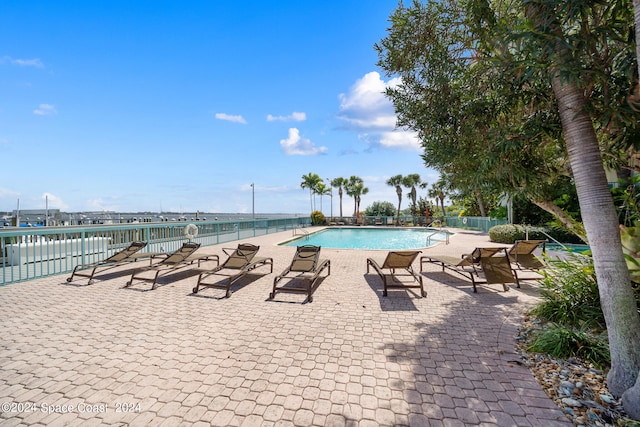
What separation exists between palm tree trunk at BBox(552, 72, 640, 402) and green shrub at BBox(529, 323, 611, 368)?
1.87 feet

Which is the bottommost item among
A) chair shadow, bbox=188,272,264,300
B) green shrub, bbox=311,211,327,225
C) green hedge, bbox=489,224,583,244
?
chair shadow, bbox=188,272,264,300

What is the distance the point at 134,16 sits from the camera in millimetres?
8344

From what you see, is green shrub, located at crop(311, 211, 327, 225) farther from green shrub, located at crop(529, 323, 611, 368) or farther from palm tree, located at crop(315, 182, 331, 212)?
green shrub, located at crop(529, 323, 611, 368)

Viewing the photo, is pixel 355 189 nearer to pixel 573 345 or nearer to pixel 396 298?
pixel 396 298

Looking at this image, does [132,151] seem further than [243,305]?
Yes

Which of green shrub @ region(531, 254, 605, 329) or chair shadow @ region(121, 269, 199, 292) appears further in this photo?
chair shadow @ region(121, 269, 199, 292)

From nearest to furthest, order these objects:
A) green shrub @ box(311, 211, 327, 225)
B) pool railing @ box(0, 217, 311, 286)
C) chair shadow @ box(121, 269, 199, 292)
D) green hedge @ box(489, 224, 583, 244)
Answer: chair shadow @ box(121, 269, 199, 292) → pool railing @ box(0, 217, 311, 286) → green hedge @ box(489, 224, 583, 244) → green shrub @ box(311, 211, 327, 225)

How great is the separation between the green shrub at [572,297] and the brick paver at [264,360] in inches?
19.8

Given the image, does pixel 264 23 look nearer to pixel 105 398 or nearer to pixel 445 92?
pixel 445 92

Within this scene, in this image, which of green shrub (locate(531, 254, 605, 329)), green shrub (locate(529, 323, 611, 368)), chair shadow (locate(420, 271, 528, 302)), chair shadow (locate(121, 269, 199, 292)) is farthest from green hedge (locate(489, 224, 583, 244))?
chair shadow (locate(121, 269, 199, 292))

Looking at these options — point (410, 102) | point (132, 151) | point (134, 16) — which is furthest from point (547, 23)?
point (132, 151)

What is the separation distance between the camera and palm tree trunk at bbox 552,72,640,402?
224 cm

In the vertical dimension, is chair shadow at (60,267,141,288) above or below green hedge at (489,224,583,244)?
below

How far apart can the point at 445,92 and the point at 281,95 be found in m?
12.7
